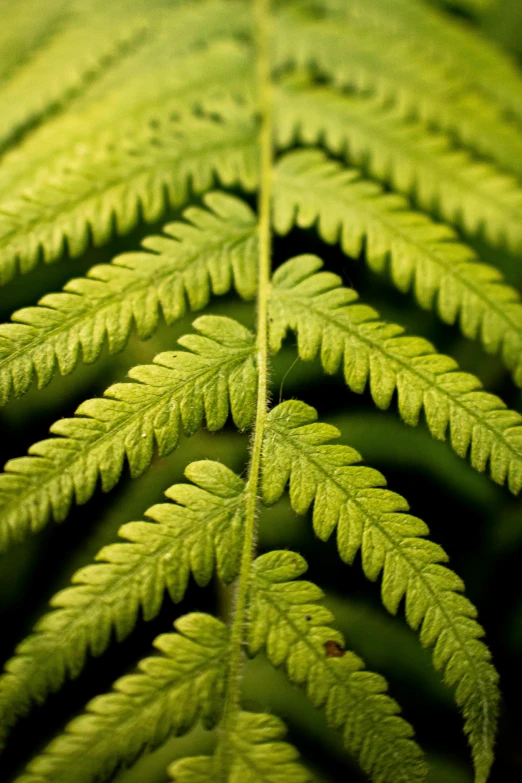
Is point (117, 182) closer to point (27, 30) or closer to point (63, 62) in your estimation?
point (63, 62)

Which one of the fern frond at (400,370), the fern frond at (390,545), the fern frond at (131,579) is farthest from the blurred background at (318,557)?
the fern frond at (131,579)

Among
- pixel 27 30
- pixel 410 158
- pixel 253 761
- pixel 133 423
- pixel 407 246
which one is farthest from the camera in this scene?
pixel 27 30

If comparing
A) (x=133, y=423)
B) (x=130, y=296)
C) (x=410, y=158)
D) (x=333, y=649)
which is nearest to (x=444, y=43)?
(x=410, y=158)

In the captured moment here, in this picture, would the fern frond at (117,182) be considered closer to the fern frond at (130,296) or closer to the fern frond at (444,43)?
the fern frond at (130,296)

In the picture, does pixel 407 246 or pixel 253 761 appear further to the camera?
pixel 407 246

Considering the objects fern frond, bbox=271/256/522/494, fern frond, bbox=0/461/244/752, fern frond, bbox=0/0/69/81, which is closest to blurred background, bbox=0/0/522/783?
fern frond, bbox=271/256/522/494

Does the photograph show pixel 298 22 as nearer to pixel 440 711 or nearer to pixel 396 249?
pixel 396 249

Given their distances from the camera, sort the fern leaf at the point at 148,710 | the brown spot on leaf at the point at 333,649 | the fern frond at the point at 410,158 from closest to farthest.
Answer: the fern leaf at the point at 148,710
the brown spot on leaf at the point at 333,649
the fern frond at the point at 410,158
